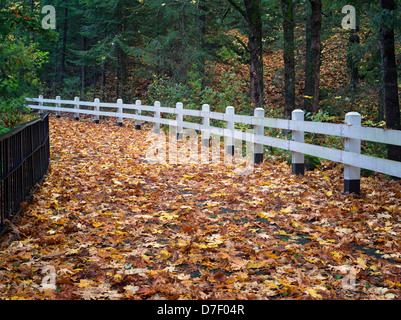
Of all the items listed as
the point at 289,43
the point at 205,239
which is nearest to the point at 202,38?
the point at 289,43

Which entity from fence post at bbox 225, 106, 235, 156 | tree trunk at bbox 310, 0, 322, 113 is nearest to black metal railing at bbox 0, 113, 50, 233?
fence post at bbox 225, 106, 235, 156

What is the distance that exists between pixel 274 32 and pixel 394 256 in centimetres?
3105

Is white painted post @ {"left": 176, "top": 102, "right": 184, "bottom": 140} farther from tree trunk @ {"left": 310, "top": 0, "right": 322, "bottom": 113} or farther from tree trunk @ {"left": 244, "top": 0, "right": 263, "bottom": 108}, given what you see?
tree trunk @ {"left": 310, "top": 0, "right": 322, "bottom": 113}

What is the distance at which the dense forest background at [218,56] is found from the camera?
433 inches

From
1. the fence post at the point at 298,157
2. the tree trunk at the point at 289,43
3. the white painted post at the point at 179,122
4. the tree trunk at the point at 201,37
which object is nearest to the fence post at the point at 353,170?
the fence post at the point at 298,157

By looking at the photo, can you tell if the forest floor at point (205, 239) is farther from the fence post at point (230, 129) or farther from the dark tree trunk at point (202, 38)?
the dark tree trunk at point (202, 38)

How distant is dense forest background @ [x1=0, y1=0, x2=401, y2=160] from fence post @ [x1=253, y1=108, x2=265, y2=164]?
1.33m

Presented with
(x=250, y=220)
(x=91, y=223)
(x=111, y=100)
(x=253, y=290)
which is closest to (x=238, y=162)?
(x=250, y=220)

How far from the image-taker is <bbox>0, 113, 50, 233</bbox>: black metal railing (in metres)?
5.71

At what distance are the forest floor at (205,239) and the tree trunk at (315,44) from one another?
6661 mm

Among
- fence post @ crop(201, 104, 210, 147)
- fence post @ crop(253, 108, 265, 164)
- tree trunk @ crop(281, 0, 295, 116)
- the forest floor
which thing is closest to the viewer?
the forest floor

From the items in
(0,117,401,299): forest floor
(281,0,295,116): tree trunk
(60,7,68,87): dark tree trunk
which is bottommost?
(0,117,401,299): forest floor

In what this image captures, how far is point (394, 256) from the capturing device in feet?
16.1
